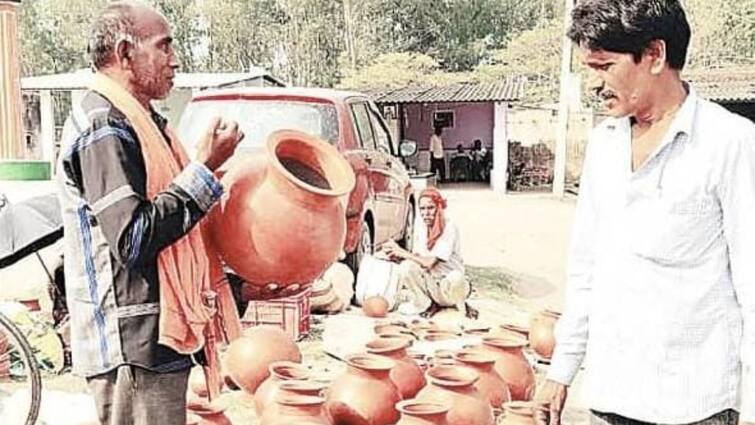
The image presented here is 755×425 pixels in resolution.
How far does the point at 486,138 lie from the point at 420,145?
176cm

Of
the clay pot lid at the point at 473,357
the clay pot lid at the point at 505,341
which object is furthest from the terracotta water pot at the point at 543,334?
→ the clay pot lid at the point at 473,357

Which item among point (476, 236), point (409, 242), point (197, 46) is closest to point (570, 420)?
point (409, 242)

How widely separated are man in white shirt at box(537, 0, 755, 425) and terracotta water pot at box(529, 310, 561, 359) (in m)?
3.37

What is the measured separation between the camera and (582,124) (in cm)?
2289

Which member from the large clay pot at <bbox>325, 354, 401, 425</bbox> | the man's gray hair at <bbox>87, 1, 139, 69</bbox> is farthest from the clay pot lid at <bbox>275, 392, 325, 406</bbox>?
the man's gray hair at <bbox>87, 1, 139, 69</bbox>

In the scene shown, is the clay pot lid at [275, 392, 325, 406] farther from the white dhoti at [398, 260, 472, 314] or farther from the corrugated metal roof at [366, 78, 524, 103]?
the corrugated metal roof at [366, 78, 524, 103]

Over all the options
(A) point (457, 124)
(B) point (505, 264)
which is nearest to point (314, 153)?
(B) point (505, 264)

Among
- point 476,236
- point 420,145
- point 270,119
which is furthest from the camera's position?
point 420,145

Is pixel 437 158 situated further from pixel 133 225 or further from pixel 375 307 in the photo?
pixel 133 225

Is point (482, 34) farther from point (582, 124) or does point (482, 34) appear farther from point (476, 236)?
point (476, 236)

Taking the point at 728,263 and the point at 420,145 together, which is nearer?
the point at 728,263

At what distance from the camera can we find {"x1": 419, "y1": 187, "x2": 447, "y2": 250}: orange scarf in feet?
20.9

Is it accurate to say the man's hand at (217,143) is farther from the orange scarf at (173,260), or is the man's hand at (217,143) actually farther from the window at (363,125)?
the window at (363,125)

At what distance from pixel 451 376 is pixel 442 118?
21020mm
